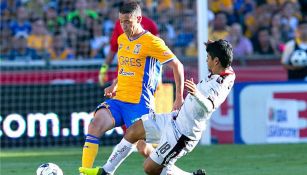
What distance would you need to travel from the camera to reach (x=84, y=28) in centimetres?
1867

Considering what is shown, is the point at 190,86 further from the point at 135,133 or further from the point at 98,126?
the point at 98,126

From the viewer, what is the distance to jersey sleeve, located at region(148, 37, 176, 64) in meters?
9.98

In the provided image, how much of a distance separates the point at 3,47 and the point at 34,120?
9.52ft

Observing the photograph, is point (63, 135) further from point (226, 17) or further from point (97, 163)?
point (226, 17)

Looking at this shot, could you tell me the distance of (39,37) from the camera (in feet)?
61.1

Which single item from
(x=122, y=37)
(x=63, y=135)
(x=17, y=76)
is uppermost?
(x=122, y=37)

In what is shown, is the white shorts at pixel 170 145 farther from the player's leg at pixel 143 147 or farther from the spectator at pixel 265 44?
the spectator at pixel 265 44

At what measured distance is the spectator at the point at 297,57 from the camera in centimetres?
1705

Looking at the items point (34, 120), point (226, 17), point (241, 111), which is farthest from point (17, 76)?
point (226, 17)

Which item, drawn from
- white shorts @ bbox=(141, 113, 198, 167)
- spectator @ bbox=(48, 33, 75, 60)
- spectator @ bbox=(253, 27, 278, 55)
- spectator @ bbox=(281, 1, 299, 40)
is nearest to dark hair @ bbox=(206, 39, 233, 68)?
white shorts @ bbox=(141, 113, 198, 167)

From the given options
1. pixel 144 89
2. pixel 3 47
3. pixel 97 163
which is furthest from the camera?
pixel 3 47

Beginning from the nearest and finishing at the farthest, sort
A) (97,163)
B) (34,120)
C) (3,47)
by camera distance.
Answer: (97,163) < (34,120) < (3,47)

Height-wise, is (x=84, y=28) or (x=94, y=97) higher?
(x=84, y=28)

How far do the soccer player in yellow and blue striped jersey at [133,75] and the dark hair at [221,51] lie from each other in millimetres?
961
